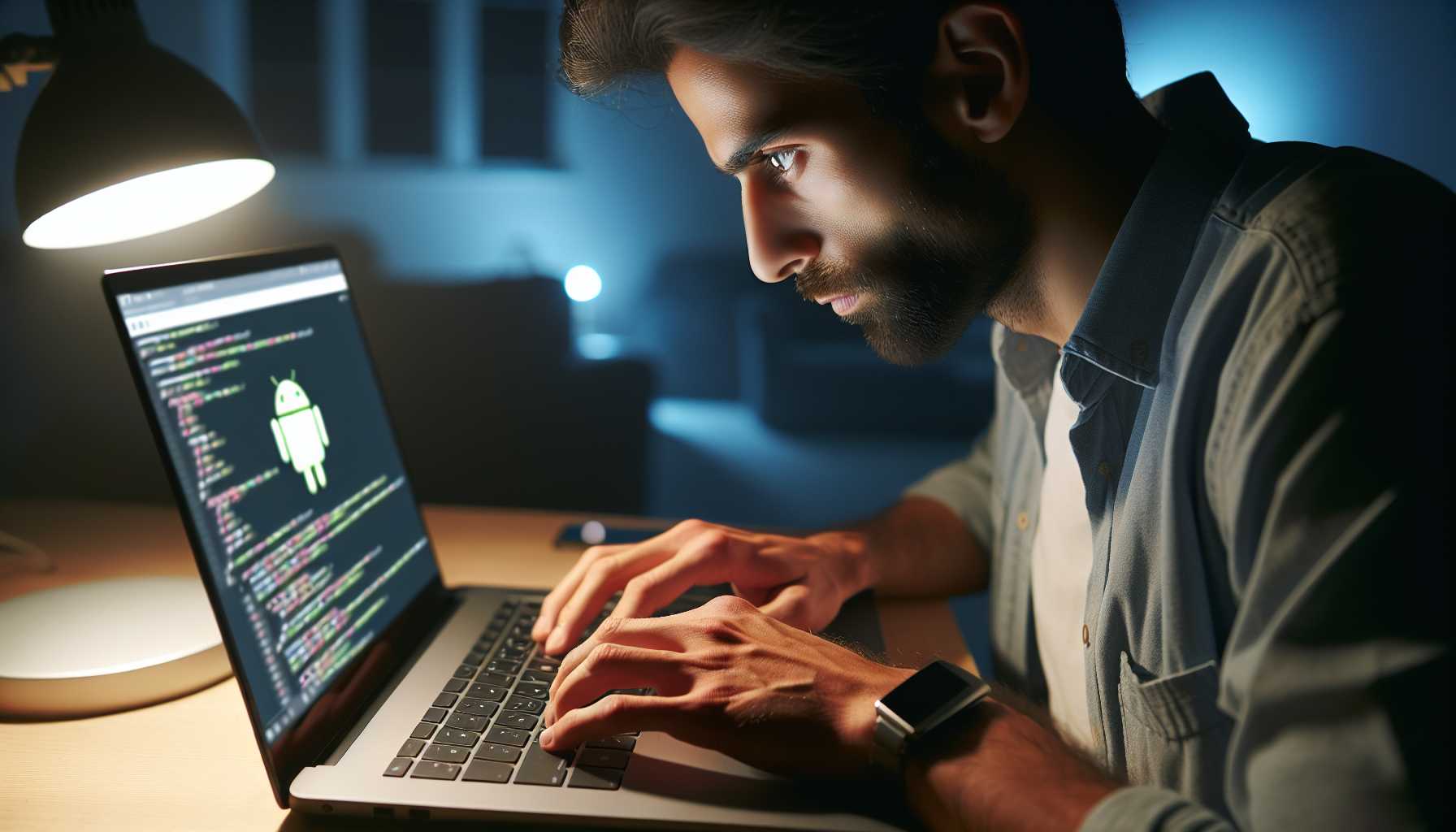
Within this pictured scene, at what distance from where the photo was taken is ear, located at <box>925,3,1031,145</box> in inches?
27.7

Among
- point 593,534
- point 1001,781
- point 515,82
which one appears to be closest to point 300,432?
point 593,534

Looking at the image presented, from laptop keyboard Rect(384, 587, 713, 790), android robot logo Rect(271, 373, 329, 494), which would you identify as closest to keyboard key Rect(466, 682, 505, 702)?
laptop keyboard Rect(384, 587, 713, 790)

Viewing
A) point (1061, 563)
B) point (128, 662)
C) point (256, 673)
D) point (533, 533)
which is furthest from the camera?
point (533, 533)

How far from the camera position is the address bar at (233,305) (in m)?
0.63

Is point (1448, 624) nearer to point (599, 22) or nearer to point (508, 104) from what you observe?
point (599, 22)

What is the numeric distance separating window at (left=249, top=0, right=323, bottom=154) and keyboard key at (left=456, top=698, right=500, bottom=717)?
37.4 inches

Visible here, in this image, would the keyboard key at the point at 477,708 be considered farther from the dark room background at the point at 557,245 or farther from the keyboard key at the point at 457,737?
the dark room background at the point at 557,245

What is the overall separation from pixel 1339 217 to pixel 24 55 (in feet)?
3.62

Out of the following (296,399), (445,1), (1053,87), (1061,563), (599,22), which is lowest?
(1061,563)

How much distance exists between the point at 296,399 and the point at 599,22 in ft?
1.40

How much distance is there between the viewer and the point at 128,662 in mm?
771

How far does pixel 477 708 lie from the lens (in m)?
0.70

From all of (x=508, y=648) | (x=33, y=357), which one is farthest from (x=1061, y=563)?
(x=33, y=357)

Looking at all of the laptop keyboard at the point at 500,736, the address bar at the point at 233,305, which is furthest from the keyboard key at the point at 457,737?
the address bar at the point at 233,305
